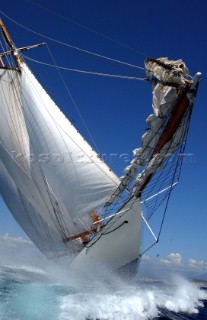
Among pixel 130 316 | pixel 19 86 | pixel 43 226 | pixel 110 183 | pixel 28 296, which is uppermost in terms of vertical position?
pixel 19 86

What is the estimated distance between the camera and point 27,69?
26.1 metres

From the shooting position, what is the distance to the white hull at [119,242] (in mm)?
21812

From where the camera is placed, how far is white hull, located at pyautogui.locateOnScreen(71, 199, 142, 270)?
21.8 m

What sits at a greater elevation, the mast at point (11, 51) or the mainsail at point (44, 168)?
the mast at point (11, 51)

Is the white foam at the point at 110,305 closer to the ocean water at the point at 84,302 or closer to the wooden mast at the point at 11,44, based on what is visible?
the ocean water at the point at 84,302

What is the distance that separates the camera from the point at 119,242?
2225cm

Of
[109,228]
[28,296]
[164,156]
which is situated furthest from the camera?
[109,228]

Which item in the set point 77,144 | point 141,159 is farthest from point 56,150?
point 141,159

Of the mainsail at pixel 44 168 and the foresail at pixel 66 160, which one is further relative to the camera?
the mainsail at pixel 44 168

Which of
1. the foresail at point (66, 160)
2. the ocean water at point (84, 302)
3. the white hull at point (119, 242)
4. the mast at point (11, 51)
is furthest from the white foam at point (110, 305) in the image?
the mast at point (11, 51)

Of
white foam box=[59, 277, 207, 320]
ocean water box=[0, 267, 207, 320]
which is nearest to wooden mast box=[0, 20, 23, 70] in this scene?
ocean water box=[0, 267, 207, 320]

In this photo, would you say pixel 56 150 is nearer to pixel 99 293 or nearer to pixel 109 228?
pixel 109 228

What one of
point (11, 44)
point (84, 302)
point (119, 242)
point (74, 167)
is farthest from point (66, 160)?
point (11, 44)

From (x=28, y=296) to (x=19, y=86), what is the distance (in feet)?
54.5
